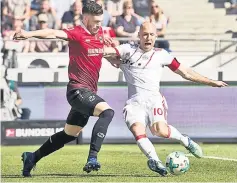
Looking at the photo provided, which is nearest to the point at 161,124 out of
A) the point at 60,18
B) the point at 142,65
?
the point at 142,65

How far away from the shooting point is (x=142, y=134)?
1144cm

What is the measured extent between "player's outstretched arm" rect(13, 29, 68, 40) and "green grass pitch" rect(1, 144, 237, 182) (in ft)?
5.80

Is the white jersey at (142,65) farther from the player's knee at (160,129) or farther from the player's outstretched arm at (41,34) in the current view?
the player's outstretched arm at (41,34)

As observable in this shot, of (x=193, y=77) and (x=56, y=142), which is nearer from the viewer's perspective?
(x=56, y=142)

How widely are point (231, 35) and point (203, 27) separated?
8.08 ft

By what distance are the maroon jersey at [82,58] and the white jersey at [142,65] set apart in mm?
492

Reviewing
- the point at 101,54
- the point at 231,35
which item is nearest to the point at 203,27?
the point at 231,35

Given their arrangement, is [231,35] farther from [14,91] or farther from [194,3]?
[14,91]

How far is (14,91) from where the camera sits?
18594mm

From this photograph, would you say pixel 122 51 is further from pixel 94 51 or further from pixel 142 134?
pixel 142 134

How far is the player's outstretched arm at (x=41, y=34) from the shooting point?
10531mm

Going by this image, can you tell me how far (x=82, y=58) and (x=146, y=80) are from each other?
0.98 metres

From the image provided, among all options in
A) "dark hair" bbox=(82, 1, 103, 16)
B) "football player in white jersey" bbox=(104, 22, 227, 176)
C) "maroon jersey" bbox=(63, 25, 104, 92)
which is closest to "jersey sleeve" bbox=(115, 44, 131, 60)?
"football player in white jersey" bbox=(104, 22, 227, 176)

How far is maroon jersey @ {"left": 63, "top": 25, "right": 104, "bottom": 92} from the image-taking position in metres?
11.4
